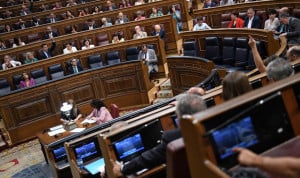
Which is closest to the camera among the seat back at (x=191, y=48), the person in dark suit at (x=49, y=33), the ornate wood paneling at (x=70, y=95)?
the ornate wood paneling at (x=70, y=95)

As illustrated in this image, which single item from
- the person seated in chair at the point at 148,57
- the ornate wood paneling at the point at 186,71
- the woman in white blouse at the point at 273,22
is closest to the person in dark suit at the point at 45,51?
the person seated in chair at the point at 148,57

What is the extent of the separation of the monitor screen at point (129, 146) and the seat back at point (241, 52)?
3016 mm

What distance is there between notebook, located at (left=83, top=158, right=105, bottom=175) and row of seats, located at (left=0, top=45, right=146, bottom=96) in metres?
3.71

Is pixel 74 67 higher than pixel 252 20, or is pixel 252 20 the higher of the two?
pixel 252 20

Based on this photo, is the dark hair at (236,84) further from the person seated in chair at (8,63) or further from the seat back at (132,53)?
the person seated in chair at (8,63)

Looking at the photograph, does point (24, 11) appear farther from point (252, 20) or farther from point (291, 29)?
point (291, 29)

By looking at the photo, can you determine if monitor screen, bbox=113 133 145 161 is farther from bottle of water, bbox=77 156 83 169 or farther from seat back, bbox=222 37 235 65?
seat back, bbox=222 37 235 65

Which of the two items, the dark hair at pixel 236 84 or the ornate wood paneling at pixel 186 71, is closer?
the dark hair at pixel 236 84

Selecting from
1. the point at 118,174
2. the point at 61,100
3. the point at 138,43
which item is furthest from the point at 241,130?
the point at 138,43

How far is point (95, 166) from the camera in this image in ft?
10.3

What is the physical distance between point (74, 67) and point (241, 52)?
3032mm

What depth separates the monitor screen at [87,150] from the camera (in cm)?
328

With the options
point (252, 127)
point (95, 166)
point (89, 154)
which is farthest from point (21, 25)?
point (252, 127)

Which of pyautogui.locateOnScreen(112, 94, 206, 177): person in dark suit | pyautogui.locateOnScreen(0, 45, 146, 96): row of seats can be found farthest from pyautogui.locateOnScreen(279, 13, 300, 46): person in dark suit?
pyautogui.locateOnScreen(112, 94, 206, 177): person in dark suit
